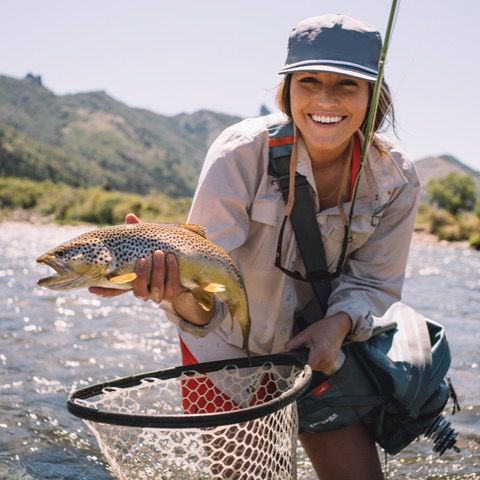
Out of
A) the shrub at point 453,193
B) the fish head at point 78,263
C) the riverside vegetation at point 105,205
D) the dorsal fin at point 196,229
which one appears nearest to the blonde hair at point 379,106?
the dorsal fin at point 196,229

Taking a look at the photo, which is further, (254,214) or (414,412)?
(414,412)

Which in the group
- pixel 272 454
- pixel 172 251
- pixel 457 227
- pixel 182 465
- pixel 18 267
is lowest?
pixel 457 227

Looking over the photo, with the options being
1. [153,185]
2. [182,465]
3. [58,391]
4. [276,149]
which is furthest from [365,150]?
[153,185]

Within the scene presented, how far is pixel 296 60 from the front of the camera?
123 inches

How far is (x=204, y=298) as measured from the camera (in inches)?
116

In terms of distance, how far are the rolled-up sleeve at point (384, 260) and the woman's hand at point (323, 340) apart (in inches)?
6.4

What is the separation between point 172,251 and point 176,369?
2.31 ft

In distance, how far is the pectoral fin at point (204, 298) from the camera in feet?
9.55

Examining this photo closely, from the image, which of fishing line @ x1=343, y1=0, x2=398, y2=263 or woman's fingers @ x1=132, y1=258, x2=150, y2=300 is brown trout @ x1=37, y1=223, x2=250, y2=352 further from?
fishing line @ x1=343, y1=0, x2=398, y2=263

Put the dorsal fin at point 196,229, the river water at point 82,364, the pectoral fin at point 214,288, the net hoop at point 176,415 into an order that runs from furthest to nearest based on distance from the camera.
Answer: the river water at point 82,364
the dorsal fin at point 196,229
the pectoral fin at point 214,288
the net hoop at point 176,415

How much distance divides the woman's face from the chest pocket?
358 mm

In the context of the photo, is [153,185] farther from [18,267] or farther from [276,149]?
[276,149]

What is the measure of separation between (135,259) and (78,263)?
22 centimetres

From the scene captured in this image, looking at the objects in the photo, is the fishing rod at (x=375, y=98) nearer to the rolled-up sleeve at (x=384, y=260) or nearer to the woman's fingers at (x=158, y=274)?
the rolled-up sleeve at (x=384, y=260)
